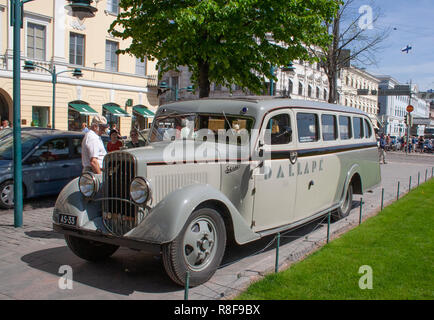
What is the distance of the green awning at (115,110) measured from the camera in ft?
88.3

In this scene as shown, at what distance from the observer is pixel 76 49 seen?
24875 mm

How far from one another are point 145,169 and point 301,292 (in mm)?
2091

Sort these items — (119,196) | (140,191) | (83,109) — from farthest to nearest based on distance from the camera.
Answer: (83,109) < (119,196) < (140,191)

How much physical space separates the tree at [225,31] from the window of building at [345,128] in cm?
320

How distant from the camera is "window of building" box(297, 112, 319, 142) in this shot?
6.16 metres

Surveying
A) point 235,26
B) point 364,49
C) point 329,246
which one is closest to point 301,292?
point 329,246

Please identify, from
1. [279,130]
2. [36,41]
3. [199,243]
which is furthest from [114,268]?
[36,41]

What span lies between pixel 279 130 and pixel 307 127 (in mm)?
849

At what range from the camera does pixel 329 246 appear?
5855mm

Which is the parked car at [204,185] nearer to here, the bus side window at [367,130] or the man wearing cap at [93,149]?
the man wearing cap at [93,149]

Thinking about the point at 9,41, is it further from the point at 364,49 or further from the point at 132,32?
the point at 364,49

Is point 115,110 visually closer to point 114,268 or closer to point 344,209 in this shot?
point 344,209

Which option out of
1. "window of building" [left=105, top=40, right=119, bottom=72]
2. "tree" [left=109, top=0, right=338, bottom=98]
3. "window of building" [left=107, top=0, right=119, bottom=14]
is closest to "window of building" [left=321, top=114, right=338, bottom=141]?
"tree" [left=109, top=0, right=338, bottom=98]
